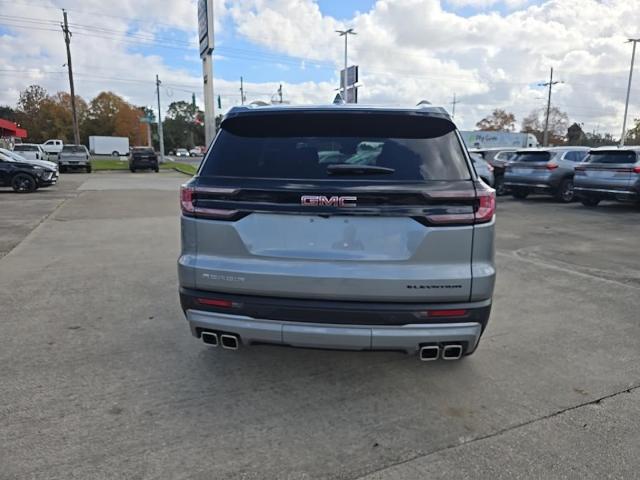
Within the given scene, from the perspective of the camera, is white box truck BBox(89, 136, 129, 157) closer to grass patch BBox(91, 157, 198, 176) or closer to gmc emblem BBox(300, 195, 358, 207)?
grass patch BBox(91, 157, 198, 176)

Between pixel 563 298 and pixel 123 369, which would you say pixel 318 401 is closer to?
pixel 123 369

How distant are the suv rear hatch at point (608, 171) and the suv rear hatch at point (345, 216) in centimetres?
1195

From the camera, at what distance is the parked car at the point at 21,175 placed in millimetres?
16641

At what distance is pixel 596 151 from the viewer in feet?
43.3

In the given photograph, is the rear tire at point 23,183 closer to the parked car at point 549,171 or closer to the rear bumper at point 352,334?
the parked car at point 549,171

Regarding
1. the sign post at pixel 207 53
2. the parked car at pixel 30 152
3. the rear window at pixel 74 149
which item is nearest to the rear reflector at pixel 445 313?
the sign post at pixel 207 53

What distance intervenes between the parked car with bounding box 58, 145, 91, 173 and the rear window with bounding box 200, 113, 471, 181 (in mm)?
32093

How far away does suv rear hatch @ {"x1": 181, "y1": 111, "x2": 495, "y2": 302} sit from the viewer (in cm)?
268

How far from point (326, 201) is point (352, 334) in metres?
0.77

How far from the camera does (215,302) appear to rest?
9.46ft

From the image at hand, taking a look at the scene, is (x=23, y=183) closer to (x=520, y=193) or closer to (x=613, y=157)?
(x=520, y=193)

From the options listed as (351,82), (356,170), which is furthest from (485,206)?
(351,82)

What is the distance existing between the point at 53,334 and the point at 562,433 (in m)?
4.02

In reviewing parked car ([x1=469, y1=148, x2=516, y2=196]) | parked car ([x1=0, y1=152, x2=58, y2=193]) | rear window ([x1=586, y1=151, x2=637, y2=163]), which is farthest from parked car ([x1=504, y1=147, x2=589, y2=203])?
parked car ([x1=0, y1=152, x2=58, y2=193])
